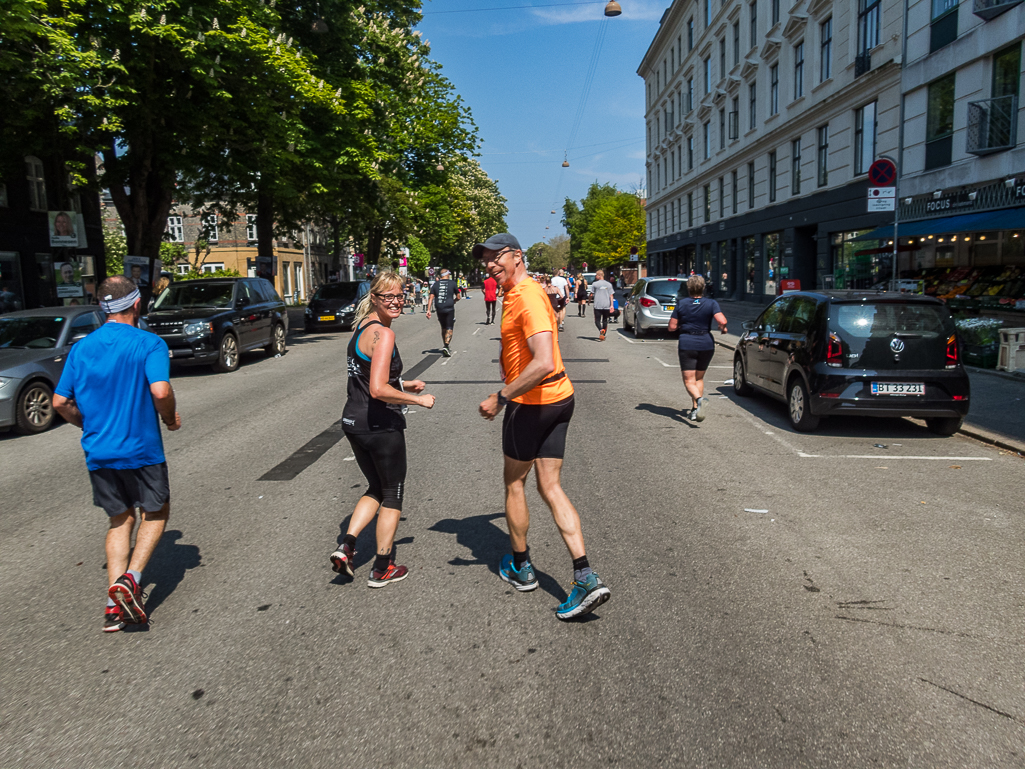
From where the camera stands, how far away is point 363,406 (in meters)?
4.44

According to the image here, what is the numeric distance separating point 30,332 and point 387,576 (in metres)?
8.89

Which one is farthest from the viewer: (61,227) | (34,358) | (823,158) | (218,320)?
(823,158)

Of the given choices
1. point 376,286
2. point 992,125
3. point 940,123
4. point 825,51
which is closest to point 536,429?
point 376,286

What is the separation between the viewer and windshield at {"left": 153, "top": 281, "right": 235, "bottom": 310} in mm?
16453

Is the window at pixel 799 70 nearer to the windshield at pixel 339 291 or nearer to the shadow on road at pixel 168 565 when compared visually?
the windshield at pixel 339 291

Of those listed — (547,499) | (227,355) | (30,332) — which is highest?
(30,332)

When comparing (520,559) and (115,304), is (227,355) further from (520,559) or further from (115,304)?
(520,559)

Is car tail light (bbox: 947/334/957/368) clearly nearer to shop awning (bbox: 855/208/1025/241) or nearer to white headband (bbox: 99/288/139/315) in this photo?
white headband (bbox: 99/288/139/315)

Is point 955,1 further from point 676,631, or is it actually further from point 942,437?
point 676,631

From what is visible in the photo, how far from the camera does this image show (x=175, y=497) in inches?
258

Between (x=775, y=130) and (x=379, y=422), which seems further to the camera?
(x=775, y=130)

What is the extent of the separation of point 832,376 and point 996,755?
6.00m

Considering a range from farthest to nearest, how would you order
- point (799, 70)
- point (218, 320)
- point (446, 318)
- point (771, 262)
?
point (771, 262) → point (799, 70) → point (446, 318) → point (218, 320)

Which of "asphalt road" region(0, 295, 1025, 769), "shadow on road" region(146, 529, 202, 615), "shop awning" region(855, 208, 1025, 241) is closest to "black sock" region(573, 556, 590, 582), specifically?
"asphalt road" region(0, 295, 1025, 769)
